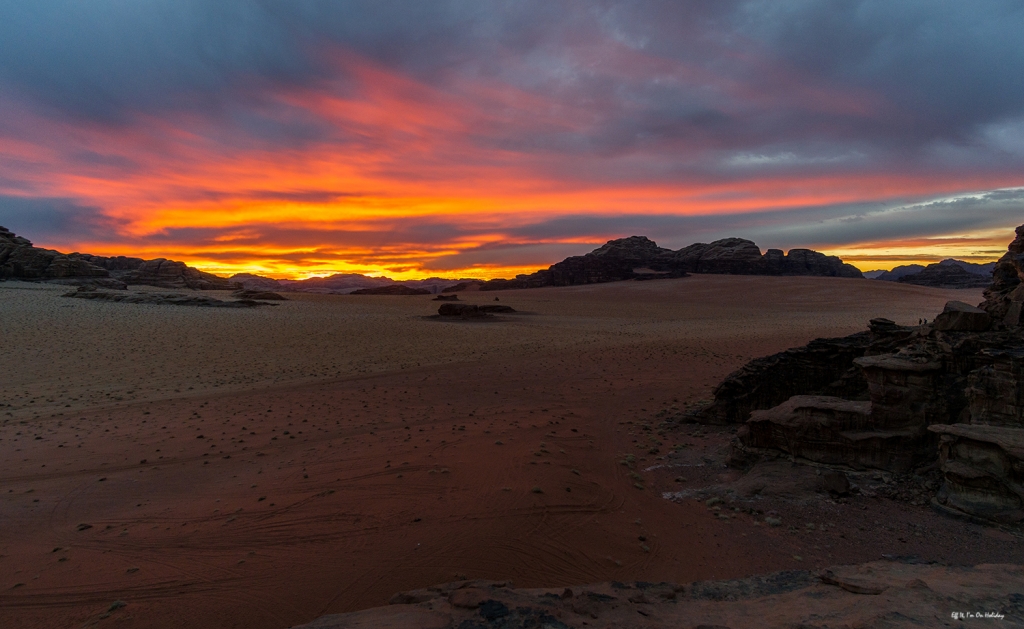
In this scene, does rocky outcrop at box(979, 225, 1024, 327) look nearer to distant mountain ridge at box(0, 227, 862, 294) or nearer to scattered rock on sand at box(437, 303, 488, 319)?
scattered rock on sand at box(437, 303, 488, 319)

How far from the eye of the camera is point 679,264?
317 feet

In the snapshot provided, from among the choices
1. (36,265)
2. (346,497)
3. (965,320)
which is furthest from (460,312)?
(36,265)

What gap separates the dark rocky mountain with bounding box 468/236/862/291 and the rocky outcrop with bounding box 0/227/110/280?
2475 inches

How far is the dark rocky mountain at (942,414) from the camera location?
5.80 meters

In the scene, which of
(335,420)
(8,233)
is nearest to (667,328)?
(335,420)

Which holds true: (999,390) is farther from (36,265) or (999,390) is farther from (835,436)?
(36,265)

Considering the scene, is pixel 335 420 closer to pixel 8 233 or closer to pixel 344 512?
pixel 344 512

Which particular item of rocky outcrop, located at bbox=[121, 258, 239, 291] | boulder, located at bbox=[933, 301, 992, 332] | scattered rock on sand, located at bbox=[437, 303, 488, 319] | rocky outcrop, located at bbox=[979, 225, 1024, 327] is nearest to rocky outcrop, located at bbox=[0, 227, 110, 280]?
rocky outcrop, located at bbox=[121, 258, 239, 291]

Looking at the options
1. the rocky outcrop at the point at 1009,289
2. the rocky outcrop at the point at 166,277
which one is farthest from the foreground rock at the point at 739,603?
the rocky outcrop at the point at 166,277

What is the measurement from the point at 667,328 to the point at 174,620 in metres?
29.9

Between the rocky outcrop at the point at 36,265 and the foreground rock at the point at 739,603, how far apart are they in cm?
6745

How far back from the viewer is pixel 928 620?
10.5 feet

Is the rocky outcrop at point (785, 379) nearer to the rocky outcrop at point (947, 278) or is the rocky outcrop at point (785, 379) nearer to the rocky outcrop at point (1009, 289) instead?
the rocky outcrop at point (1009, 289)

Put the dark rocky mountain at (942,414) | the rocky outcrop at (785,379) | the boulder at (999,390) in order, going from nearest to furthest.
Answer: the dark rocky mountain at (942,414), the boulder at (999,390), the rocky outcrop at (785,379)
